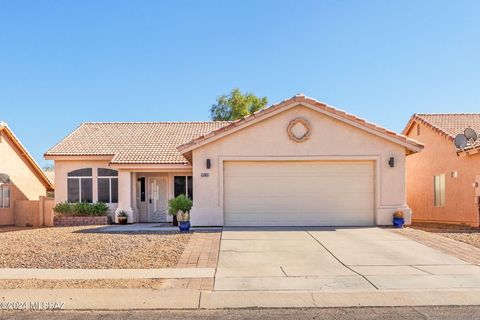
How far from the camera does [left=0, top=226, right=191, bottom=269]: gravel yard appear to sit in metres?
9.42

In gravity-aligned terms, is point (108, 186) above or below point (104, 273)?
above

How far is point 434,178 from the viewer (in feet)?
71.1

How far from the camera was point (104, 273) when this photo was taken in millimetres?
8523

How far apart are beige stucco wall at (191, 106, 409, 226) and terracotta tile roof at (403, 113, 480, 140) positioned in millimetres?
6494

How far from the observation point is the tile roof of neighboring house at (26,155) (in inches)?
839

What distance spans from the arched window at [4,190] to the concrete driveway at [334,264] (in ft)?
44.2

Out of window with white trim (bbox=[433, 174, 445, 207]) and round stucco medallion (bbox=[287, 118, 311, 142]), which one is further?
window with white trim (bbox=[433, 174, 445, 207])

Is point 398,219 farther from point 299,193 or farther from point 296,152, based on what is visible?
point 296,152

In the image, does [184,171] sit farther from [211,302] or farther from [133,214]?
[211,302]

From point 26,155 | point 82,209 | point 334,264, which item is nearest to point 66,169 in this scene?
point 82,209

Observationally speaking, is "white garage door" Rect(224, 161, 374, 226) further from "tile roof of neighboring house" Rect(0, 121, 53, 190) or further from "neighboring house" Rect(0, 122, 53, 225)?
"tile roof of neighboring house" Rect(0, 121, 53, 190)

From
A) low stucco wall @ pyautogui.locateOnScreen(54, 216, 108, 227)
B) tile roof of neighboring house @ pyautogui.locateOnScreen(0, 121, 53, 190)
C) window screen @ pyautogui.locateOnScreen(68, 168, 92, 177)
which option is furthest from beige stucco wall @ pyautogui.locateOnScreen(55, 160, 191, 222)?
tile roof of neighboring house @ pyautogui.locateOnScreen(0, 121, 53, 190)

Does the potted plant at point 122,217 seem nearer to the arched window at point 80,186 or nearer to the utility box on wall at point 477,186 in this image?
the arched window at point 80,186

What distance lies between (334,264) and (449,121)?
1639 cm
